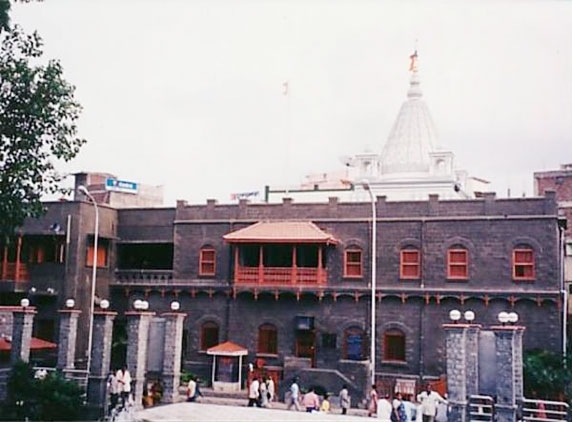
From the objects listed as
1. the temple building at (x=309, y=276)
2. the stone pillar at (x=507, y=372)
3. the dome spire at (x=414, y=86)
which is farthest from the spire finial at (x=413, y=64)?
the stone pillar at (x=507, y=372)

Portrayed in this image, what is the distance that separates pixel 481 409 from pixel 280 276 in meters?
14.5

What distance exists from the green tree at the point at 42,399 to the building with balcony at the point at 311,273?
10.4 metres

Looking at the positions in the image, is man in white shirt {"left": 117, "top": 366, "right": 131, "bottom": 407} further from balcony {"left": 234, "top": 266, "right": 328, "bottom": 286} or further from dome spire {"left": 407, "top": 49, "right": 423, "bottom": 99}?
dome spire {"left": 407, "top": 49, "right": 423, "bottom": 99}

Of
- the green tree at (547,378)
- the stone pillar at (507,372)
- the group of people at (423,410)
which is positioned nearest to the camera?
the stone pillar at (507,372)

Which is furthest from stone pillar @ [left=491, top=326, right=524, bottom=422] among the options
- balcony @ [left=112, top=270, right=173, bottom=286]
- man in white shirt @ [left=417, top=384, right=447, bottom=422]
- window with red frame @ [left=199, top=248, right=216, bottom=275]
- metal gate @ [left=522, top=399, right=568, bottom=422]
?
balcony @ [left=112, top=270, right=173, bottom=286]

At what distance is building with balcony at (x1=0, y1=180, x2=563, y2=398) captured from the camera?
29.8m

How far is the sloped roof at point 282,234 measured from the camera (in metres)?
31.9

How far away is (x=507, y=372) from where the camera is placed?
19141 mm

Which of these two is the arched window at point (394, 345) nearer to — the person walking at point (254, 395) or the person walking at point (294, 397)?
the person walking at point (294, 397)

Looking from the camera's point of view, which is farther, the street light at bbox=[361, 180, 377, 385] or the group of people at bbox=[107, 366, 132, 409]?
the street light at bbox=[361, 180, 377, 385]

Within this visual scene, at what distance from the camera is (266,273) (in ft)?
108

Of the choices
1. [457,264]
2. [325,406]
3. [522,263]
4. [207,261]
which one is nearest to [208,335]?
[207,261]

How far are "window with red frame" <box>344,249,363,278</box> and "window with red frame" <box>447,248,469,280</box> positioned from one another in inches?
148

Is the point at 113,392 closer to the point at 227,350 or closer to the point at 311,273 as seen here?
the point at 227,350
